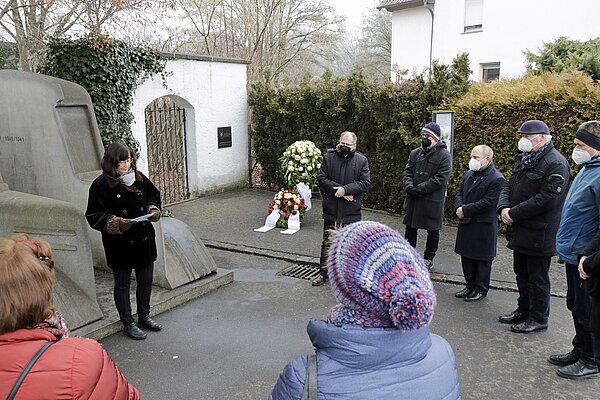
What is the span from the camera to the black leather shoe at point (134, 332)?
4.67 meters

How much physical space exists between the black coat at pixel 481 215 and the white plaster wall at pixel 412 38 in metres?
17.2

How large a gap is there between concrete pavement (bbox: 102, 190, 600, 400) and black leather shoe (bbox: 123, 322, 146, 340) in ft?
0.23

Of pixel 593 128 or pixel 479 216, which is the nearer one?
pixel 593 128

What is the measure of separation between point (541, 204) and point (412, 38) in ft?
64.5

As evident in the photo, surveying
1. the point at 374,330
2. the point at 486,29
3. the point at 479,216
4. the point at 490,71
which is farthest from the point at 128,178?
the point at 490,71

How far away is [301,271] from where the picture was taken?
6777 mm

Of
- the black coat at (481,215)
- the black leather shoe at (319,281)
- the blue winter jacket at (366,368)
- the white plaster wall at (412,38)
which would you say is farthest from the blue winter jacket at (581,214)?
the white plaster wall at (412,38)

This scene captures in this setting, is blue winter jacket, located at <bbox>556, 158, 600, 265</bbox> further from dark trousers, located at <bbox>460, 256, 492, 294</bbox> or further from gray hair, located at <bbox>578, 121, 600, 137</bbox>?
dark trousers, located at <bbox>460, 256, 492, 294</bbox>

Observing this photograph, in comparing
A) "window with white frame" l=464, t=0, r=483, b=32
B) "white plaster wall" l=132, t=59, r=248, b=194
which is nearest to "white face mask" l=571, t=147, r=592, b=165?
"white plaster wall" l=132, t=59, r=248, b=194

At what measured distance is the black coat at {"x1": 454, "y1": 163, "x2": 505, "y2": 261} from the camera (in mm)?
5382

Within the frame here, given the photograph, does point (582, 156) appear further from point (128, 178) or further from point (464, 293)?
point (128, 178)

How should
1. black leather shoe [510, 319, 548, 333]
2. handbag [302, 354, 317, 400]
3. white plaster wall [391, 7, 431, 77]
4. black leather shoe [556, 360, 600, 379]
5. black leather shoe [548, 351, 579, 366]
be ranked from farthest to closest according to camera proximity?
white plaster wall [391, 7, 431, 77], black leather shoe [510, 319, 548, 333], black leather shoe [548, 351, 579, 366], black leather shoe [556, 360, 600, 379], handbag [302, 354, 317, 400]

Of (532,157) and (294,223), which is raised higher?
(532,157)

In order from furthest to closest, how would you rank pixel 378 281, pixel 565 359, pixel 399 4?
pixel 399 4
pixel 565 359
pixel 378 281
